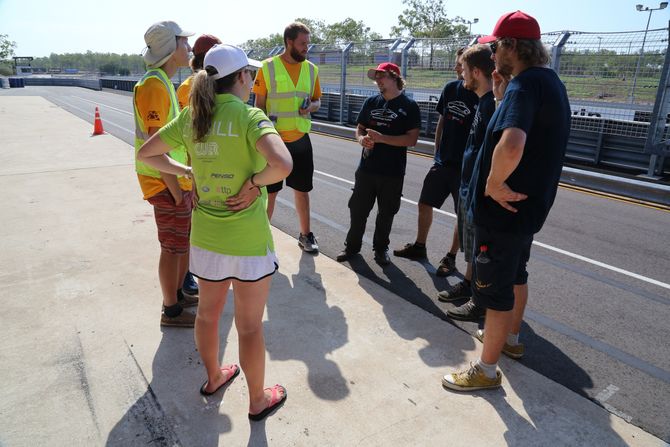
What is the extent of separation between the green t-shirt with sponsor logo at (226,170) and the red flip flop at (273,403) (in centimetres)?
88

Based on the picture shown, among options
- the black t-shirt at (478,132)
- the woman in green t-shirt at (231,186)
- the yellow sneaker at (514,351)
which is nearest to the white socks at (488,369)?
the yellow sneaker at (514,351)

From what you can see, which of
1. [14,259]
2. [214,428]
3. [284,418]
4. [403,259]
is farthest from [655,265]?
[14,259]

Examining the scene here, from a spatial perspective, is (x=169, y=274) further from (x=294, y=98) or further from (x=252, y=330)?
(x=294, y=98)

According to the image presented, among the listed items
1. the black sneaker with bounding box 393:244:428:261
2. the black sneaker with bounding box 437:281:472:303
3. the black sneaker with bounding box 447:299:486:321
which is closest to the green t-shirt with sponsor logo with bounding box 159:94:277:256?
the black sneaker with bounding box 447:299:486:321

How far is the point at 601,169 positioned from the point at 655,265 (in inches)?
209

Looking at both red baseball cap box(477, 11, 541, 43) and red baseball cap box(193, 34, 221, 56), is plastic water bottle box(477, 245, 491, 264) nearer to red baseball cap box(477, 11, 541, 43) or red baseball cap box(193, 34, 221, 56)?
red baseball cap box(477, 11, 541, 43)

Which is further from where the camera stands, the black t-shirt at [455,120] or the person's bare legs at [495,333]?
the black t-shirt at [455,120]

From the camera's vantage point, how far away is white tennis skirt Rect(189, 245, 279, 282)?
232cm

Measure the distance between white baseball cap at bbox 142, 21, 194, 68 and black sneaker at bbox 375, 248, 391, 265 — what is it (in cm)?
269

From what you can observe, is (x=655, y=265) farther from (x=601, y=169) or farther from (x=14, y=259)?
(x=14, y=259)

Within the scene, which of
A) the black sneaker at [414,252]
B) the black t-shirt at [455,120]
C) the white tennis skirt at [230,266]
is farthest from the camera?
the black sneaker at [414,252]

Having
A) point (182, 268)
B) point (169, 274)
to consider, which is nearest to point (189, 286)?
point (182, 268)

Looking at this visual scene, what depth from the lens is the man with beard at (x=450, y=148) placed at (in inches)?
173

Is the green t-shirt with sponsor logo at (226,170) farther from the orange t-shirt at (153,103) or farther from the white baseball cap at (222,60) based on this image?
the orange t-shirt at (153,103)
